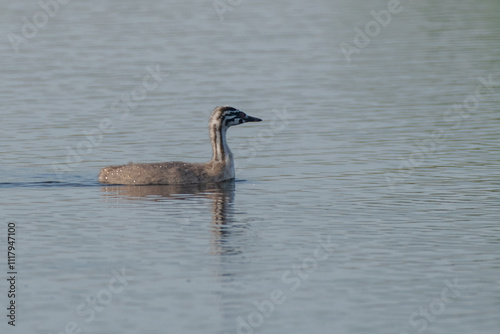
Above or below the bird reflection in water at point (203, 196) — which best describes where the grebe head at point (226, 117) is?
above

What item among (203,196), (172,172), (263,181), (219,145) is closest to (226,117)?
(219,145)

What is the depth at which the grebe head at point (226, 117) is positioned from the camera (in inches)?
1102

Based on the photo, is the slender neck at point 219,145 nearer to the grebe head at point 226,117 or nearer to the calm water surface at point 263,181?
the grebe head at point 226,117

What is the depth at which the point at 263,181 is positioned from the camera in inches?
1051

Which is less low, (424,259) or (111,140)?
(424,259)

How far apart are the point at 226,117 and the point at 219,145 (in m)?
0.77

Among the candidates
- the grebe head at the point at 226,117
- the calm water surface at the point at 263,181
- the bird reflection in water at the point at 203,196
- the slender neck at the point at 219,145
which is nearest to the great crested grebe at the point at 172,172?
the slender neck at the point at 219,145

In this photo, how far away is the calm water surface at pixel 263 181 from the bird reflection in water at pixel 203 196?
0.09 meters

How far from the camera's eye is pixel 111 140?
31.8 m

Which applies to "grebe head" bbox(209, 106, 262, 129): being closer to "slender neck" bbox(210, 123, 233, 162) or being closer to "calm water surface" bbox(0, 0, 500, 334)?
"slender neck" bbox(210, 123, 233, 162)

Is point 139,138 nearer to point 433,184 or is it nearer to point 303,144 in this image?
point 303,144

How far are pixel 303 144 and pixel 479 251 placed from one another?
11.5 m

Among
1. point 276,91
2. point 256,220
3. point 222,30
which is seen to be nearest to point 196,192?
point 256,220

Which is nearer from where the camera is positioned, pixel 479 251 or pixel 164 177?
pixel 479 251
